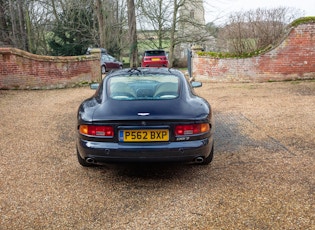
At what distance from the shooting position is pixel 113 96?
13.2 ft

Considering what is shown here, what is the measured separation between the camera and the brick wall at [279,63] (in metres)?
12.2

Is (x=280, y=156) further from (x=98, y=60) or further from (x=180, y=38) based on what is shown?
(x=180, y=38)

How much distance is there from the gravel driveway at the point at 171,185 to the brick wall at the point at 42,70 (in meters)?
6.03

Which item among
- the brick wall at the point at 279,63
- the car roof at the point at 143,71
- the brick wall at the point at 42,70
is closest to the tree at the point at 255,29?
the brick wall at the point at 279,63

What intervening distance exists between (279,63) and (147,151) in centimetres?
1073

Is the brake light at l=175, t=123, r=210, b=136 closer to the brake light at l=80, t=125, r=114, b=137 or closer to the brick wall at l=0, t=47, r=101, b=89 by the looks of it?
the brake light at l=80, t=125, r=114, b=137

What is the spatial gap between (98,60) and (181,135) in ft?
36.2

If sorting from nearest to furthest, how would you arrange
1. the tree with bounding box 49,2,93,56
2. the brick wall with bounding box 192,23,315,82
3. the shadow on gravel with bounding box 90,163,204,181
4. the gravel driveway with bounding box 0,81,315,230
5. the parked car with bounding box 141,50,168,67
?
1. the gravel driveway with bounding box 0,81,315,230
2. the shadow on gravel with bounding box 90,163,204,181
3. the brick wall with bounding box 192,23,315,82
4. the parked car with bounding box 141,50,168,67
5. the tree with bounding box 49,2,93,56

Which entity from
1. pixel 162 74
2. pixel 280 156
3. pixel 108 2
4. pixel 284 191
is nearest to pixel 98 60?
pixel 162 74

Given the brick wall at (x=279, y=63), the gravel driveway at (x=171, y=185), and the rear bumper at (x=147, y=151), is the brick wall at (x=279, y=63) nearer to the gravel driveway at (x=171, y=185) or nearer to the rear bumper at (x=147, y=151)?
the gravel driveway at (x=171, y=185)

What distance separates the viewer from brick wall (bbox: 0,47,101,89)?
11828mm

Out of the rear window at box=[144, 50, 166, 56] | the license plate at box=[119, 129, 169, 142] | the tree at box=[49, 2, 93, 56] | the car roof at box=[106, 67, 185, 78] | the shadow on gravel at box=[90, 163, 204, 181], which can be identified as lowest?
the shadow on gravel at box=[90, 163, 204, 181]

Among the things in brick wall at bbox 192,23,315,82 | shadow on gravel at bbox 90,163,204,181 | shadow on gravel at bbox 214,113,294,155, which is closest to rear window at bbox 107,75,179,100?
shadow on gravel at bbox 90,163,204,181

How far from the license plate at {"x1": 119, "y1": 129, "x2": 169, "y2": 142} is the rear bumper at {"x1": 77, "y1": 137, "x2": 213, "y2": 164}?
5 cm
